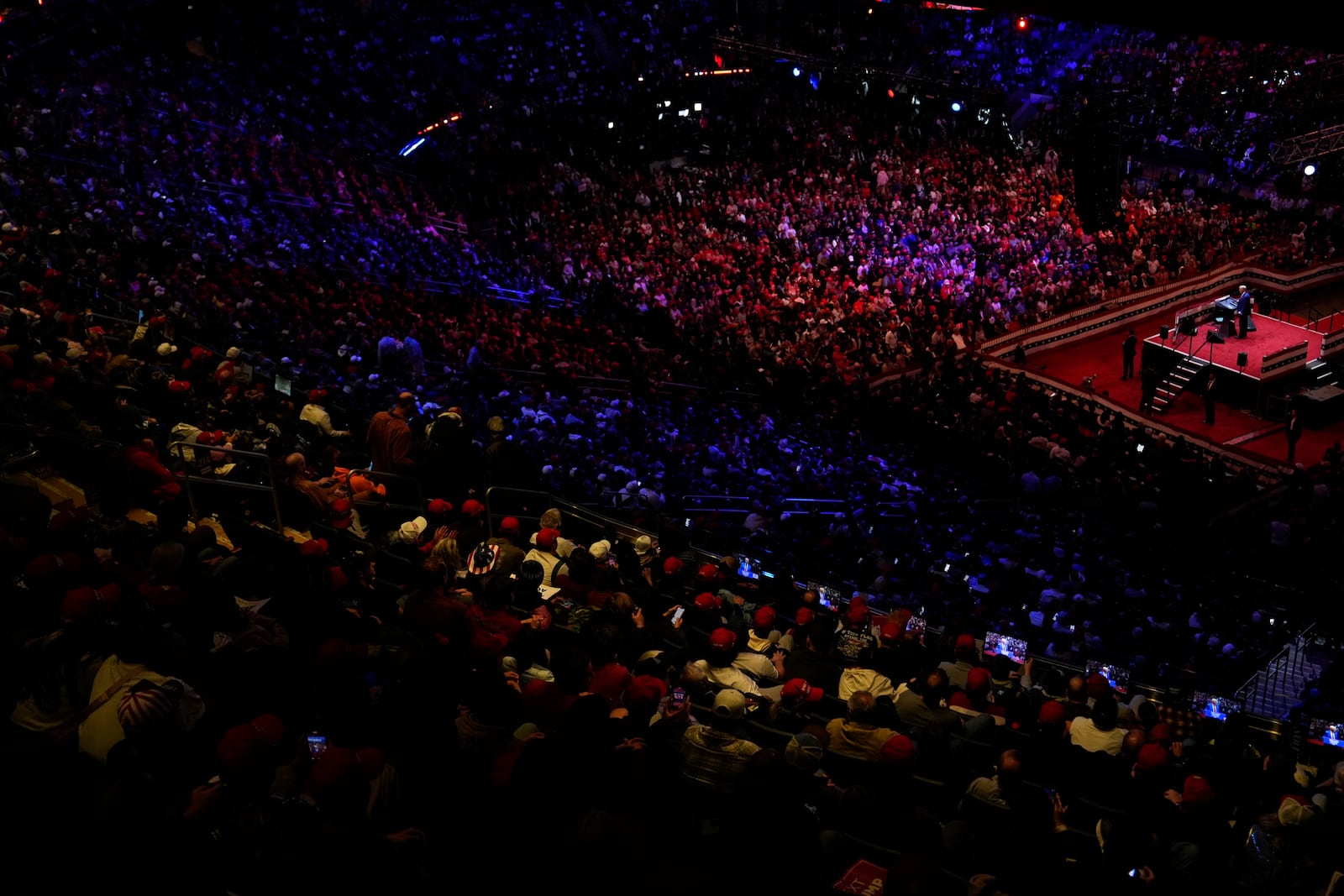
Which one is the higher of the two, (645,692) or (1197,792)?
(645,692)

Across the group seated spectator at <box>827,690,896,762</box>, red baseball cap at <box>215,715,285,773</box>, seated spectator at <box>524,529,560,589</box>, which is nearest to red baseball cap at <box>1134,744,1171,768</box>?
seated spectator at <box>827,690,896,762</box>

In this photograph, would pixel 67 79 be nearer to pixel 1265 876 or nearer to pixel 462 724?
pixel 462 724

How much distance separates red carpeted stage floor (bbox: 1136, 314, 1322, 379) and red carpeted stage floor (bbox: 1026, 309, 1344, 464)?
34 millimetres

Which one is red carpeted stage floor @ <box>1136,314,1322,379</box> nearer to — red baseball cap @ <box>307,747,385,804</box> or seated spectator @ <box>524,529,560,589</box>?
seated spectator @ <box>524,529,560,589</box>

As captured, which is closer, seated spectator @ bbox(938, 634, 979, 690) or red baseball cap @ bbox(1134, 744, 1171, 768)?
red baseball cap @ bbox(1134, 744, 1171, 768)

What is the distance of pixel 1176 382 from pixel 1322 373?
2.72 m

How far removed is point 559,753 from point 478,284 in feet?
55.3

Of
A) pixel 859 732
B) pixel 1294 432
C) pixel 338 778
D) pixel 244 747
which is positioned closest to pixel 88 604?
pixel 244 747

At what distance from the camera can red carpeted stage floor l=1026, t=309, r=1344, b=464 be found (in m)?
19.0

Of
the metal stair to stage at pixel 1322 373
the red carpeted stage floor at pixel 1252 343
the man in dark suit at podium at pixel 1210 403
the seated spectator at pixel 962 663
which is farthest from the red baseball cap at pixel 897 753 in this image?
the metal stair to stage at pixel 1322 373

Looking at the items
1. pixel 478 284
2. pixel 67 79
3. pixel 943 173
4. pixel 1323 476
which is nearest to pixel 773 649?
pixel 1323 476

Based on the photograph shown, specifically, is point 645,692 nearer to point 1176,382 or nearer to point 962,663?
point 962,663

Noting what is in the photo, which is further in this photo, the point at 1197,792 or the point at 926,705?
the point at 926,705

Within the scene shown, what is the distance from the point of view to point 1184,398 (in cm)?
2084
